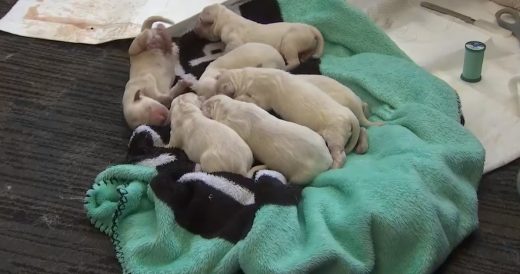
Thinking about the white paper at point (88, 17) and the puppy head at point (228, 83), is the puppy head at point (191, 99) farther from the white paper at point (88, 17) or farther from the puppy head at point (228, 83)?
the white paper at point (88, 17)

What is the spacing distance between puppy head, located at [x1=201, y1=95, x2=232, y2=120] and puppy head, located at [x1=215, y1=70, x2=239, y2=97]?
7cm

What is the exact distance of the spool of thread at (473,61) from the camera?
1.95 m

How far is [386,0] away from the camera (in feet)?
7.33

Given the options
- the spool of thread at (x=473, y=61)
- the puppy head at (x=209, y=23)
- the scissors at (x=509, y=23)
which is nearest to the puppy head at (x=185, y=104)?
the puppy head at (x=209, y=23)

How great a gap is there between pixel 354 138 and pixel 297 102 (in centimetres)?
15

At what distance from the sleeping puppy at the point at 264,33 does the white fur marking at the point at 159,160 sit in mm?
472

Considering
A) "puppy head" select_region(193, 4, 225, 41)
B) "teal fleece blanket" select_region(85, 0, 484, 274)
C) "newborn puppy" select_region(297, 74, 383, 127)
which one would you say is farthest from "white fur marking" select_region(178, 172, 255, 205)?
"puppy head" select_region(193, 4, 225, 41)

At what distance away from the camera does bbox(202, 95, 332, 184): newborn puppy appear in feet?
4.95

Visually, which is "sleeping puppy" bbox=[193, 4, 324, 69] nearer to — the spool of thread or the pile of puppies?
the pile of puppies

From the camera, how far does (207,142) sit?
1.57 metres

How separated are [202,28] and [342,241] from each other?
903 millimetres

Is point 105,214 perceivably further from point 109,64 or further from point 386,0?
point 386,0

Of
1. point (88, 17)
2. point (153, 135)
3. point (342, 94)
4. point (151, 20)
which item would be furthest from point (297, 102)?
point (88, 17)

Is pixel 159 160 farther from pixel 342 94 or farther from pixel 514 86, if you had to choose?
pixel 514 86
